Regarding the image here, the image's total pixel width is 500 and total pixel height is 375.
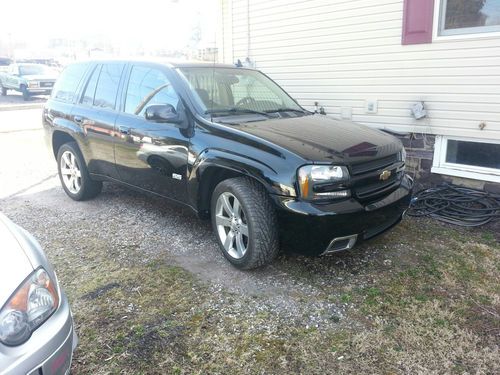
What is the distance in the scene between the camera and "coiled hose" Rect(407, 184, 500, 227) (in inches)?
181

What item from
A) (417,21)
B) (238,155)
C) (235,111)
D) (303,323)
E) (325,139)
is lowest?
(303,323)

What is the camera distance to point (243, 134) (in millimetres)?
3414

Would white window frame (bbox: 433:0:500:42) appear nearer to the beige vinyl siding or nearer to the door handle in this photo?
the beige vinyl siding

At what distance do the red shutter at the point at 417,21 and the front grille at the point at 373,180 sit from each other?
2537mm

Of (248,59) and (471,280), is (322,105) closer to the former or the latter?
(248,59)

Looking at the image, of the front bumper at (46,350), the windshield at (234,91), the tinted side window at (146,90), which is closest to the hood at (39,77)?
the tinted side window at (146,90)

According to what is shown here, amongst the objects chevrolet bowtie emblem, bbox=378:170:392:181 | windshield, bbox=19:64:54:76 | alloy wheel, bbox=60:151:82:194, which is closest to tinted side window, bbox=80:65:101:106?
alloy wheel, bbox=60:151:82:194

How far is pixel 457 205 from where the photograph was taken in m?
4.88

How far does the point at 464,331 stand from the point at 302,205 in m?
1.34

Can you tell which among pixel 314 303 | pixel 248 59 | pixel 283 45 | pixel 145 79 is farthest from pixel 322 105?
pixel 314 303

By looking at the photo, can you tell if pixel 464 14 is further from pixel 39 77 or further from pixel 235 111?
pixel 39 77

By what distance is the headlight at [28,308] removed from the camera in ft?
5.72

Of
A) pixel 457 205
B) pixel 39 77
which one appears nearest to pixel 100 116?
pixel 457 205

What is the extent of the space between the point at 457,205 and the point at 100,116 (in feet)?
13.8
